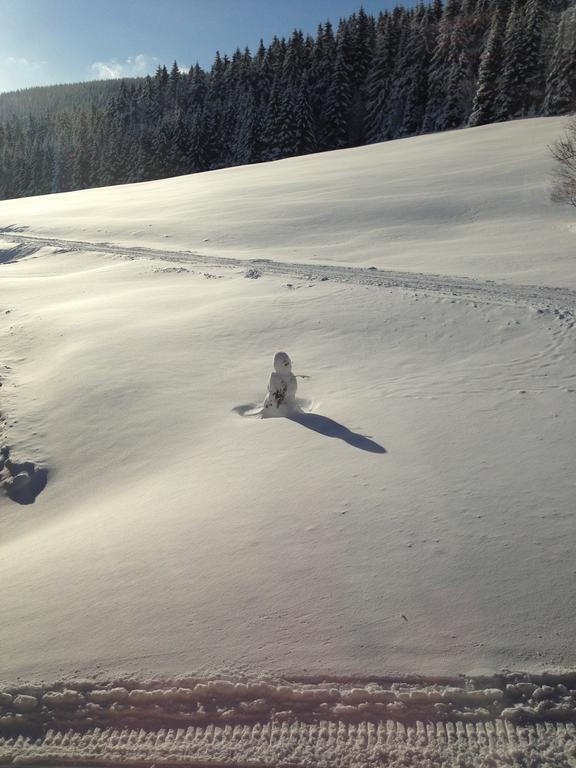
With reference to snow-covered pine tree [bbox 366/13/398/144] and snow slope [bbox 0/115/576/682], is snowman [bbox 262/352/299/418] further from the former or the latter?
snow-covered pine tree [bbox 366/13/398/144]

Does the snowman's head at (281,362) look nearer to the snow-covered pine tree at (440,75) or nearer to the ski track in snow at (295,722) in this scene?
the ski track in snow at (295,722)

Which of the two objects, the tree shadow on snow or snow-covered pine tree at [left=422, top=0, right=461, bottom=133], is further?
snow-covered pine tree at [left=422, top=0, right=461, bottom=133]

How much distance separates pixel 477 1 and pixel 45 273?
48163mm

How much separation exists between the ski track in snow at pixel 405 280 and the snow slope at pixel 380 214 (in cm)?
64

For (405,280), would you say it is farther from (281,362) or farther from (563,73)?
(563,73)

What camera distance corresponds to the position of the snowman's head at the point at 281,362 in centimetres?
577

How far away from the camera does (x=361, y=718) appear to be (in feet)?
8.21

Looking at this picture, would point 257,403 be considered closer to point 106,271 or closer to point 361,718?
point 361,718

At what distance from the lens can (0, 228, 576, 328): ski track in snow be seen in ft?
28.5

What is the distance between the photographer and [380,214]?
1752 cm

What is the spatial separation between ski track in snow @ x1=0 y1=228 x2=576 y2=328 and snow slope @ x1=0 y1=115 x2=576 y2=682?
0.28 ft

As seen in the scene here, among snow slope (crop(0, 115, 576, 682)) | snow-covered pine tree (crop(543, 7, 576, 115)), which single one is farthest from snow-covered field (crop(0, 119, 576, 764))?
snow-covered pine tree (crop(543, 7, 576, 115))

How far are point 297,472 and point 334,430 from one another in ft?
2.89

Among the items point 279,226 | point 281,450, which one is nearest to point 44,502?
point 281,450
